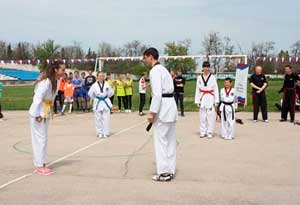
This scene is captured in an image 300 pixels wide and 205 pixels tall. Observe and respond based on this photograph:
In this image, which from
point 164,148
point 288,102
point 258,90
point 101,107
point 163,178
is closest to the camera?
point 163,178

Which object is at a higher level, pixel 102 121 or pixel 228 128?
pixel 102 121

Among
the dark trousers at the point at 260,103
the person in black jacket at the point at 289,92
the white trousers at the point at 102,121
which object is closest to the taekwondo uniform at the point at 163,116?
the white trousers at the point at 102,121

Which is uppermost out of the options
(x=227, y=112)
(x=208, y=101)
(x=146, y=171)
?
(x=208, y=101)

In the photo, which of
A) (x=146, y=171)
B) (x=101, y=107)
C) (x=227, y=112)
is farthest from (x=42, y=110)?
(x=227, y=112)

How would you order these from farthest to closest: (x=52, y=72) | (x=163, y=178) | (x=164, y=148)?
(x=52, y=72), (x=164, y=148), (x=163, y=178)

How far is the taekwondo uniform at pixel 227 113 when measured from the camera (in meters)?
10.8

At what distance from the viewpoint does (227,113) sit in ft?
36.1

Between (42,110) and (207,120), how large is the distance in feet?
17.8

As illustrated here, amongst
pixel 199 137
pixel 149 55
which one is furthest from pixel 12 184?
pixel 199 137

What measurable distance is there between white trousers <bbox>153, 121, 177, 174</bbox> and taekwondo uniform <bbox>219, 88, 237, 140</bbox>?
454 cm

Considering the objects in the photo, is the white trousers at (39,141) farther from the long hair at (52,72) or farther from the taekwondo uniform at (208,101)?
the taekwondo uniform at (208,101)

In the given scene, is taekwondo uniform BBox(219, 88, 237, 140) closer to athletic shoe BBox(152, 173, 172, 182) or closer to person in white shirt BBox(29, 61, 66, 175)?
athletic shoe BBox(152, 173, 172, 182)

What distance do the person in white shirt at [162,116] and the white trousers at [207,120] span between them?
4.59m

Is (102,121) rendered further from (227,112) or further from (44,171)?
(44,171)
